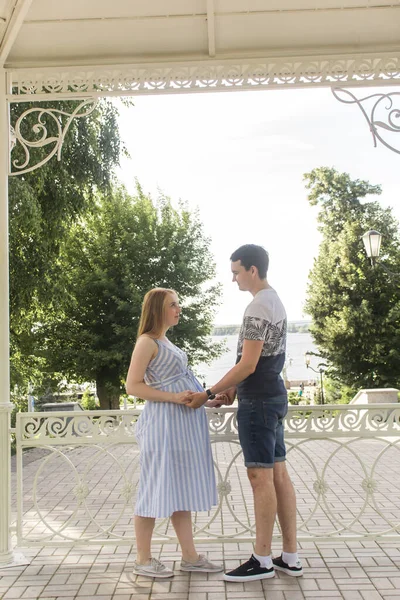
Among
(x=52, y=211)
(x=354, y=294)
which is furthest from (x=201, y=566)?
(x=354, y=294)

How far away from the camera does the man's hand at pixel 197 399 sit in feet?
12.4

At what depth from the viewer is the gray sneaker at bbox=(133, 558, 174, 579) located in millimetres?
3840

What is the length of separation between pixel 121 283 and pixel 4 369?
23.4m

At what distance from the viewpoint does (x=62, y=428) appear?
4.39 metres

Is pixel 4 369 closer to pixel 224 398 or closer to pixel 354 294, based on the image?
pixel 224 398

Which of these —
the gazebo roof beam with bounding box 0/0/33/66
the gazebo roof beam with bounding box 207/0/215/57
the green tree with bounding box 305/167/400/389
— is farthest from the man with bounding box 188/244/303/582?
the green tree with bounding box 305/167/400/389

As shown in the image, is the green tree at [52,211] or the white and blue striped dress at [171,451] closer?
the white and blue striped dress at [171,451]

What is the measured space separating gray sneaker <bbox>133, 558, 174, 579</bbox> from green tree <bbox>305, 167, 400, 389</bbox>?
2675 centimetres

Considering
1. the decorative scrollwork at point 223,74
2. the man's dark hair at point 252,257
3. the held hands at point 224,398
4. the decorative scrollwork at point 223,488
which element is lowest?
the decorative scrollwork at point 223,488

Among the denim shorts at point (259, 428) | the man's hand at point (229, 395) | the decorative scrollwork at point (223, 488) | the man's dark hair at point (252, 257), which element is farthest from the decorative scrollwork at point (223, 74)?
the decorative scrollwork at point (223, 488)

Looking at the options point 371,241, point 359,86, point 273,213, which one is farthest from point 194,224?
point 273,213

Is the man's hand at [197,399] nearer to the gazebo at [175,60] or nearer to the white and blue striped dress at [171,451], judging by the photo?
the white and blue striped dress at [171,451]

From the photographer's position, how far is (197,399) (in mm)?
3785

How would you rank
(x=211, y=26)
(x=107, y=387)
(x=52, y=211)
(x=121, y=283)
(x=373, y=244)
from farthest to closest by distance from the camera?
1. (x=121, y=283)
2. (x=107, y=387)
3. (x=373, y=244)
4. (x=52, y=211)
5. (x=211, y=26)
